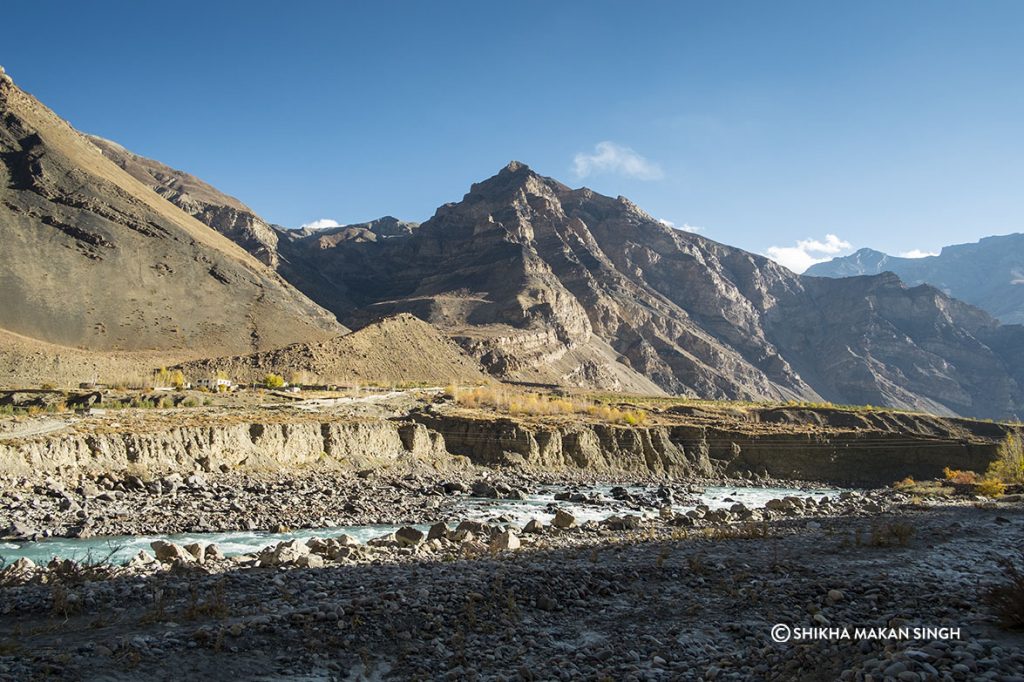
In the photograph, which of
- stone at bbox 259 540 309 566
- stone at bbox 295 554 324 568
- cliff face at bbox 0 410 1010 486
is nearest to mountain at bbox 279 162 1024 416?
cliff face at bbox 0 410 1010 486

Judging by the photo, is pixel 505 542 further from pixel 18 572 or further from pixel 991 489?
pixel 991 489

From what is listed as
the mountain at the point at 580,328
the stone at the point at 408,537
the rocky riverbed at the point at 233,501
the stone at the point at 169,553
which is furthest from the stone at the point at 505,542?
the mountain at the point at 580,328

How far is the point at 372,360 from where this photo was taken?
8538 centimetres

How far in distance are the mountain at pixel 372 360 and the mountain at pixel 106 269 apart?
13.2 metres

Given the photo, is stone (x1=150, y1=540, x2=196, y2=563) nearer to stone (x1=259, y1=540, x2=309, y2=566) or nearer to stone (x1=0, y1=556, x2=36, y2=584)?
stone (x1=259, y1=540, x2=309, y2=566)

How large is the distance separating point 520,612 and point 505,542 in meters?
6.52

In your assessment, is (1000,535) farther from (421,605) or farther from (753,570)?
(421,605)

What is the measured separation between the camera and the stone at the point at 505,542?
16188 mm

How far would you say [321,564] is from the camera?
46.2 feet

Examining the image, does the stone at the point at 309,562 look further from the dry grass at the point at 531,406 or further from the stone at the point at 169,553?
the dry grass at the point at 531,406

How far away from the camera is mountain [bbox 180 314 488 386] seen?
245 feet

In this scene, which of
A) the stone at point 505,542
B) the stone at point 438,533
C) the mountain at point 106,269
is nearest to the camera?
the stone at point 505,542

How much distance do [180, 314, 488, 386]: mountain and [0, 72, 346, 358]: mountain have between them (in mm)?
13220

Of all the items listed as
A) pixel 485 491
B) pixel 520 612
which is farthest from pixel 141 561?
pixel 485 491
